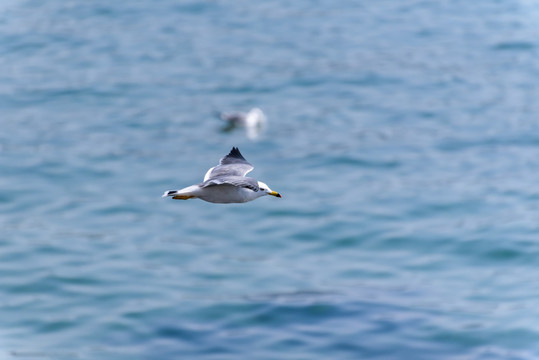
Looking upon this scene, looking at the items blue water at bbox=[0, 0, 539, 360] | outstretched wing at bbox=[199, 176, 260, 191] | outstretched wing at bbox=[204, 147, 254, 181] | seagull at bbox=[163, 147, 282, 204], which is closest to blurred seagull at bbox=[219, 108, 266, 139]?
blue water at bbox=[0, 0, 539, 360]

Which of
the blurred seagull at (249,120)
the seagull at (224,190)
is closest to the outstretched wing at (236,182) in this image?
the seagull at (224,190)

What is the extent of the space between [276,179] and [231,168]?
A: 727 inches

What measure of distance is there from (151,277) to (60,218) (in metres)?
4.30

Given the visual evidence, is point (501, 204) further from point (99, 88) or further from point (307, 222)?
point (99, 88)

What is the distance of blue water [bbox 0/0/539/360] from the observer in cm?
2598

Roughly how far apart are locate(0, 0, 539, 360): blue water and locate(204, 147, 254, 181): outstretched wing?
37.2 feet

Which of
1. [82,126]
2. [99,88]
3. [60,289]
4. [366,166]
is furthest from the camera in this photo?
[99,88]

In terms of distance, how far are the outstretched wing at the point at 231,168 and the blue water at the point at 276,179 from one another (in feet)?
37.2

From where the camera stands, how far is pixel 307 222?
101ft

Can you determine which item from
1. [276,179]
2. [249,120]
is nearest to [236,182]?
[276,179]

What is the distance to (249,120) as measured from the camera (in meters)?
35.0

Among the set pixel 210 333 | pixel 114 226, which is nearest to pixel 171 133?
pixel 114 226

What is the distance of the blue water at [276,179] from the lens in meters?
26.0

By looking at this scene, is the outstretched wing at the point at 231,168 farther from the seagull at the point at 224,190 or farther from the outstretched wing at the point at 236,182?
the outstretched wing at the point at 236,182
